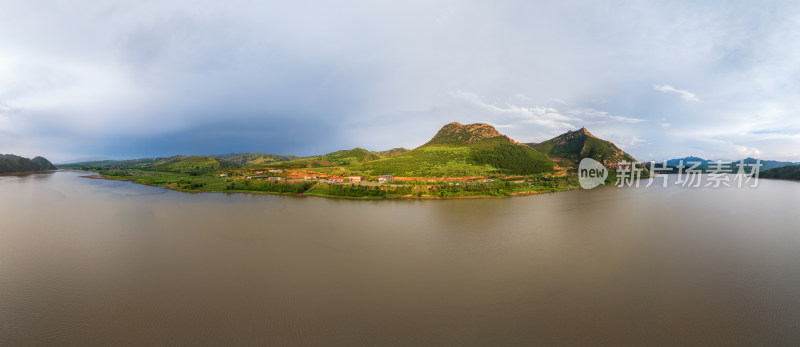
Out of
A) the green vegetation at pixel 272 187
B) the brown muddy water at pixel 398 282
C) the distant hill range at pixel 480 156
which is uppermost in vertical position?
the distant hill range at pixel 480 156

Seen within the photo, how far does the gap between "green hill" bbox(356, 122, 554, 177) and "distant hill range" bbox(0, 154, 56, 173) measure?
242 feet

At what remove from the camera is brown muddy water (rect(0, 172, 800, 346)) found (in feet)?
20.2

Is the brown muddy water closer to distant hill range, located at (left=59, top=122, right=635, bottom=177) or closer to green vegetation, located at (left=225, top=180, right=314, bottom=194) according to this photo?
green vegetation, located at (left=225, top=180, right=314, bottom=194)

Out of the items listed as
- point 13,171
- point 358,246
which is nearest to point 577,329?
point 358,246

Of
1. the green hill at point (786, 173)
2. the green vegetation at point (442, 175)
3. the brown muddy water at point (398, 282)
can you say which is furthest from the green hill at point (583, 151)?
the brown muddy water at point (398, 282)

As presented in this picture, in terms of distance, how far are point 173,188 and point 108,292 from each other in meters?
32.4

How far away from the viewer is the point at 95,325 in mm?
6309

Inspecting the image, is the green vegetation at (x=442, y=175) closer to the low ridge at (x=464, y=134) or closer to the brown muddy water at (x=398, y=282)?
the low ridge at (x=464, y=134)

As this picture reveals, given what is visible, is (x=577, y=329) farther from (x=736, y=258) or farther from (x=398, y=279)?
(x=736, y=258)

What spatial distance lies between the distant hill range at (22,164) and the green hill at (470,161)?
73866mm

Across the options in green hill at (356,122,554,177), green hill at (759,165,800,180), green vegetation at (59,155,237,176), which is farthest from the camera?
green vegetation at (59,155,237,176)

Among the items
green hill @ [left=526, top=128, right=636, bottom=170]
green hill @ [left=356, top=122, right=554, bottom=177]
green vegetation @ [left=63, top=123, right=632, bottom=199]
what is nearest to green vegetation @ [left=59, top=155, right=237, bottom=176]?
green vegetation @ [left=63, top=123, right=632, bottom=199]

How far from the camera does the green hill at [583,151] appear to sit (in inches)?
2297

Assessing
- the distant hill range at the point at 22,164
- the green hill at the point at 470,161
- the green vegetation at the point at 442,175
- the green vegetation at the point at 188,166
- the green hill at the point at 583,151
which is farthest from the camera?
the green hill at the point at 583,151
